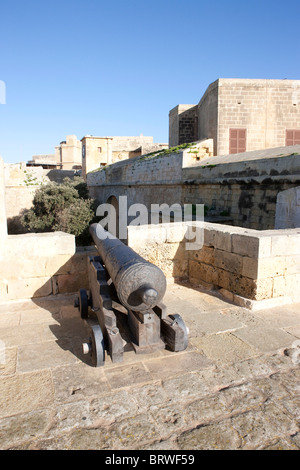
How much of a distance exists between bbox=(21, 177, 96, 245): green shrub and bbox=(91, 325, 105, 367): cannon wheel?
1443 centimetres

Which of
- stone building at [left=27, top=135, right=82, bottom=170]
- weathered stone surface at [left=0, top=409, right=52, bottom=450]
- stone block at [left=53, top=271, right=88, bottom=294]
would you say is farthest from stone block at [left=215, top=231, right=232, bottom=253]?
stone building at [left=27, top=135, right=82, bottom=170]

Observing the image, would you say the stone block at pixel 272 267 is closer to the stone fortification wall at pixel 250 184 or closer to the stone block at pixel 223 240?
the stone block at pixel 223 240

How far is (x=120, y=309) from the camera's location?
2.92 metres

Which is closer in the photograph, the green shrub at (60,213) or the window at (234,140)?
the window at (234,140)

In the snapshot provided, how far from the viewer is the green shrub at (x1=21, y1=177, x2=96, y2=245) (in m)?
17.0

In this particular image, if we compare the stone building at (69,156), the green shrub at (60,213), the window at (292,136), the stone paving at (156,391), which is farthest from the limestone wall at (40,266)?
the stone building at (69,156)

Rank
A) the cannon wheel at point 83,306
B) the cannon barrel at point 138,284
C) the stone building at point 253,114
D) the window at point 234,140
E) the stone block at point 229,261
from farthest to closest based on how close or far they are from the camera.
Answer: the window at point 234,140, the stone building at point 253,114, the stone block at point 229,261, the cannon wheel at point 83,306, the cannon barrel at point 138,284

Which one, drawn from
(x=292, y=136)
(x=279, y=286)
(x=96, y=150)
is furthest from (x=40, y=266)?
(x=96, y=150)

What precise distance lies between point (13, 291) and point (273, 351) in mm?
2816

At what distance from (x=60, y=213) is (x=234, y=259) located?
15.4m

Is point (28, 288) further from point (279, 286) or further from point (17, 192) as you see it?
point (17, 192)

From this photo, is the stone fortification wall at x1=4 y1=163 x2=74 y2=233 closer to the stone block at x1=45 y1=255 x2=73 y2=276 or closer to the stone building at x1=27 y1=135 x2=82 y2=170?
the stone building at x1=27 y1=135 x2=82 y2=170

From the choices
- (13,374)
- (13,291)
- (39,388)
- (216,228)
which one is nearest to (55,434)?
(39,388)

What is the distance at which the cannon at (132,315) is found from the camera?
2.37 m
